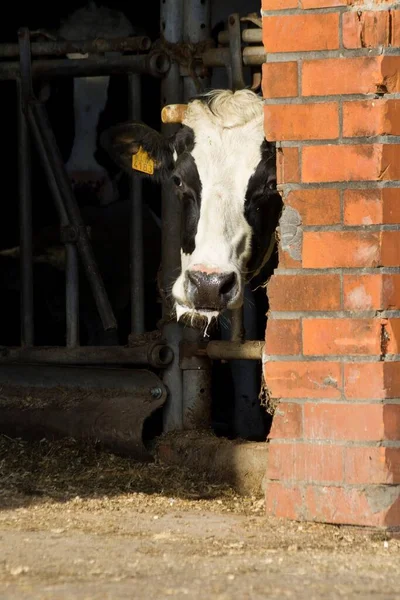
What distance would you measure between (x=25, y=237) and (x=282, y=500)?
2.32m

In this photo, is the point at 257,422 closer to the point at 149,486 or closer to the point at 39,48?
the point at 149,486

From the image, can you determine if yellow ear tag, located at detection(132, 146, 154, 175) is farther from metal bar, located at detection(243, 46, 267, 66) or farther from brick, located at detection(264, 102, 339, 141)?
brick, located at detection(264, 102, 339, 141)

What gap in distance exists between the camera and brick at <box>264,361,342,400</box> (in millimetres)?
3658

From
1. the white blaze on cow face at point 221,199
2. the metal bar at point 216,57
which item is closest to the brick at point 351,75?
the white blaze on cow face at point 221,199

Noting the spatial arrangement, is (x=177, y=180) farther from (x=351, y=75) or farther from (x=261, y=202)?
(x=351, y=75)

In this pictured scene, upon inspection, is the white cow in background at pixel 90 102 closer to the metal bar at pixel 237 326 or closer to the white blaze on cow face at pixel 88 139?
the white blaze on cow face at pixel 88 139

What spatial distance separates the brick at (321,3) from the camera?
11.9 feet

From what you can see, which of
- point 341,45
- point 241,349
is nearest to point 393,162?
point 341,45

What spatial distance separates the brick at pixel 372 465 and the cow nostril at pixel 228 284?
3.28 ft

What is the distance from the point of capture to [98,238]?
22.1 ft

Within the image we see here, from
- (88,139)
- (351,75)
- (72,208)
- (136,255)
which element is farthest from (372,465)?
(88,139)

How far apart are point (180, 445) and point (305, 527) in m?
1.35

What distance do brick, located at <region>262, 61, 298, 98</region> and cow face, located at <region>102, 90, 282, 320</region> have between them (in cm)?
90

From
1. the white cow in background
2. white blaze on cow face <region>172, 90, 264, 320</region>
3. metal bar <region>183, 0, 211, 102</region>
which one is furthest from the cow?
white blaze on cow face <region>172, 90, 264, 320</region>
